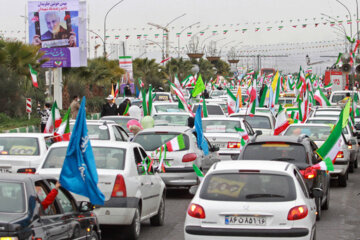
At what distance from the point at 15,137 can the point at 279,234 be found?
793 centimetres

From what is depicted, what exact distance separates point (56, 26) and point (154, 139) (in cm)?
3023

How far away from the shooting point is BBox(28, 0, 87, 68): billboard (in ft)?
153

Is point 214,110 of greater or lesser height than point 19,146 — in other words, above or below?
below

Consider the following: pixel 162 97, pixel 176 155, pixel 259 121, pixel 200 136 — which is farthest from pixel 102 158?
pixel 162 97

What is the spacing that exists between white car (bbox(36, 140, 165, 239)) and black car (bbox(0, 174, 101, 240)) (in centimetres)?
238

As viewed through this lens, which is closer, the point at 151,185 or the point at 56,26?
the point at 151,185

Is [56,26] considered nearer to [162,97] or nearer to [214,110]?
[162,97]

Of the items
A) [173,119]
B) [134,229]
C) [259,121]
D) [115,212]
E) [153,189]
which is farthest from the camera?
[259,121]

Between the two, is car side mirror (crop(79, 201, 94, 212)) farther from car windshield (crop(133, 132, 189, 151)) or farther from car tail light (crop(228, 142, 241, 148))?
car tail light (crop(228, 142, 241, 148))

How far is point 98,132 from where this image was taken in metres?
20.0

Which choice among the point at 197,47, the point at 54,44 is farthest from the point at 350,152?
the point at 197,47

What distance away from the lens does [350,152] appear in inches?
928

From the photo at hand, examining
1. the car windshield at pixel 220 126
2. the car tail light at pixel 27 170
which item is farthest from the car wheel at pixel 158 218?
the car windshield at pixel 220 126

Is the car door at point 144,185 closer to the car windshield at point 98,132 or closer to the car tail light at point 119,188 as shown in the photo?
the car tail light at point 119,188
